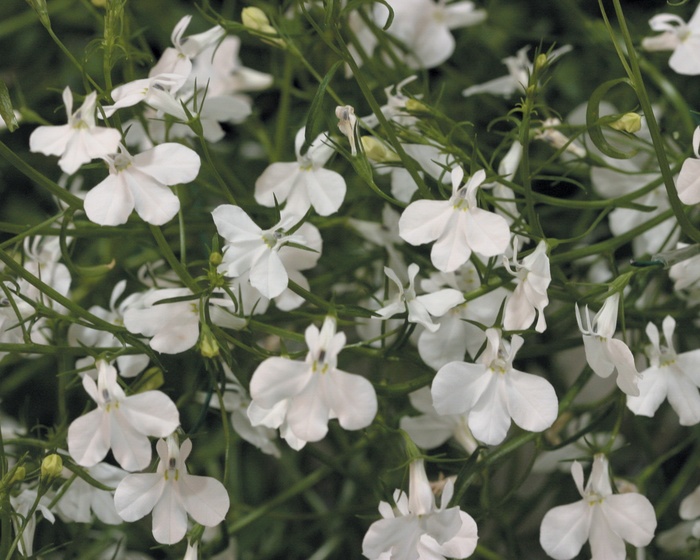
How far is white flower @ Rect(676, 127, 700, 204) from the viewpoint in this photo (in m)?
0.35

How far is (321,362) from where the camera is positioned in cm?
34

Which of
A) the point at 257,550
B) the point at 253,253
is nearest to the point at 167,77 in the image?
the point at 253,253

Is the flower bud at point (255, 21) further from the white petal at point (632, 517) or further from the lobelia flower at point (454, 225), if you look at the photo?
the white petal at point (632, 517)

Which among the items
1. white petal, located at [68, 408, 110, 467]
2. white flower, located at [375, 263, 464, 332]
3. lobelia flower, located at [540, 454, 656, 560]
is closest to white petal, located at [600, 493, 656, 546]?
lobelia flower, located at [540, 454, 656, 560]

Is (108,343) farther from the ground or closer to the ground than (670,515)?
farther from the ground

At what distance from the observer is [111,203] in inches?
14.0

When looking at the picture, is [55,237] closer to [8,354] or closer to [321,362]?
[8,354]

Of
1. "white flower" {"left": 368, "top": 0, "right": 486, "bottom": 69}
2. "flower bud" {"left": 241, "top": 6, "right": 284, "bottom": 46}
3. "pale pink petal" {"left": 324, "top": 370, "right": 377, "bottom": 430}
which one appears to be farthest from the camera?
"white flower" {"left": 368, "top": 0, "right": 486, "bottom": 69}

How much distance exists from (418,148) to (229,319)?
12 centimetres

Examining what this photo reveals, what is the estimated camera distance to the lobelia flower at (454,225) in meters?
0.35

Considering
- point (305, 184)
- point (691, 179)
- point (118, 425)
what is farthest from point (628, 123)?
point (118, 425)

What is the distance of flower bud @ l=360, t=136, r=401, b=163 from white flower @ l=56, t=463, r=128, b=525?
7.7 inches

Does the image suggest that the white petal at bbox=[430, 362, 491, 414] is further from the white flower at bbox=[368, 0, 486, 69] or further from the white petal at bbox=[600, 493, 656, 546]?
the white flower at bbox=[368, 0, 486, 69]

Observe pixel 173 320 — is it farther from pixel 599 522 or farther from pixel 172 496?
pixel 599 522
